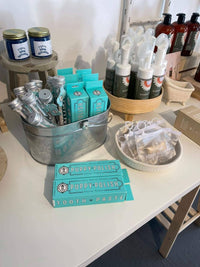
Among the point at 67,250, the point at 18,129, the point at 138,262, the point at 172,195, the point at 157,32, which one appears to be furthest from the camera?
the point at 138,262

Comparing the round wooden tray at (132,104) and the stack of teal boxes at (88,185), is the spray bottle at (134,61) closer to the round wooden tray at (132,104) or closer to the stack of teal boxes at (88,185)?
the round wooden tray at (132,104)

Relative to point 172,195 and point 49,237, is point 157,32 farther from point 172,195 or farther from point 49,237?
point 49,237

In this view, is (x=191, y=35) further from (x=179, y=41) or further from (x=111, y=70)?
Result: (x=111, y=70)

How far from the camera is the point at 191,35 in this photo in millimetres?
932

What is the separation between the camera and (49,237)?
438 millimetres

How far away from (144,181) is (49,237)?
27cm

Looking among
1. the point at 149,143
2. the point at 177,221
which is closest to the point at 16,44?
the point at 149,143

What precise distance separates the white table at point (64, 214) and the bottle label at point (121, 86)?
0.20 meters

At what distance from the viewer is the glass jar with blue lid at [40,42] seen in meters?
0.60

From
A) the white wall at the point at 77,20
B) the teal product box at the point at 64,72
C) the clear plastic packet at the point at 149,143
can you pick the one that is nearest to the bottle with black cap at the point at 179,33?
the white wall at the point at 77,20

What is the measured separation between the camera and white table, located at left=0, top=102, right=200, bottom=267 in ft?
1.36

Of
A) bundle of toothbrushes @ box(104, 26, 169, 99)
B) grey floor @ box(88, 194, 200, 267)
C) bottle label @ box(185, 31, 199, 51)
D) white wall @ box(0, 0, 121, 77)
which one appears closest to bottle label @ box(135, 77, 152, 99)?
bundle of toothbrushes @ box(104, 26, 169, 99)

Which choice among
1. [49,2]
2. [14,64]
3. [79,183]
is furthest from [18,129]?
[49,2]

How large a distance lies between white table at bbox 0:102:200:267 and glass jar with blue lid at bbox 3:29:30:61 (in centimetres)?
27
